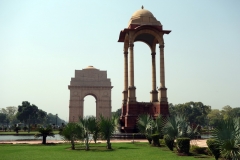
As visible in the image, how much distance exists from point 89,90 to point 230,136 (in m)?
52.2

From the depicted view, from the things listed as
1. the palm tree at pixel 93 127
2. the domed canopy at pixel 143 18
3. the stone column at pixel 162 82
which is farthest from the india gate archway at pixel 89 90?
the palm tree at pixel 93 127

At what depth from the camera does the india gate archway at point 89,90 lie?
57.5 metres

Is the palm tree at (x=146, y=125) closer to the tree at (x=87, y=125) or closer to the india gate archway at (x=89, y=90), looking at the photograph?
the tree at (x=87, y=125)

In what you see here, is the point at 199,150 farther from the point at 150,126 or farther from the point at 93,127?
the point at 93,127

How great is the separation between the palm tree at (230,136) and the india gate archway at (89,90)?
162 ft

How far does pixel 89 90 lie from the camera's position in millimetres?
58906

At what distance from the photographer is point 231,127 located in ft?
25.7

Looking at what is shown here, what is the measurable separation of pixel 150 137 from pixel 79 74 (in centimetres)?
4377

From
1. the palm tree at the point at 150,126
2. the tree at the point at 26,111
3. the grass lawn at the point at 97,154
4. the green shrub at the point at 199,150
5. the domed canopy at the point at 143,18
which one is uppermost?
the domed canopy at the point at 143,18

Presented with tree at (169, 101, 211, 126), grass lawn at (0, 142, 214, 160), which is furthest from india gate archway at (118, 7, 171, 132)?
tree at (169, 101, 211, 126)

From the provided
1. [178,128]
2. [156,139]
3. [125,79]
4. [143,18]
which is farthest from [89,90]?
[178,128]

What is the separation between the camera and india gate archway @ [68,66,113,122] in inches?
2264

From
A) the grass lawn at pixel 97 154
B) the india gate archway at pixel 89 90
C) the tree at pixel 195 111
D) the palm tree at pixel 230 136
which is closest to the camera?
the palm tree at pixel 230 136

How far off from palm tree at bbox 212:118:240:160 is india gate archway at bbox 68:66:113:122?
1947 inches
